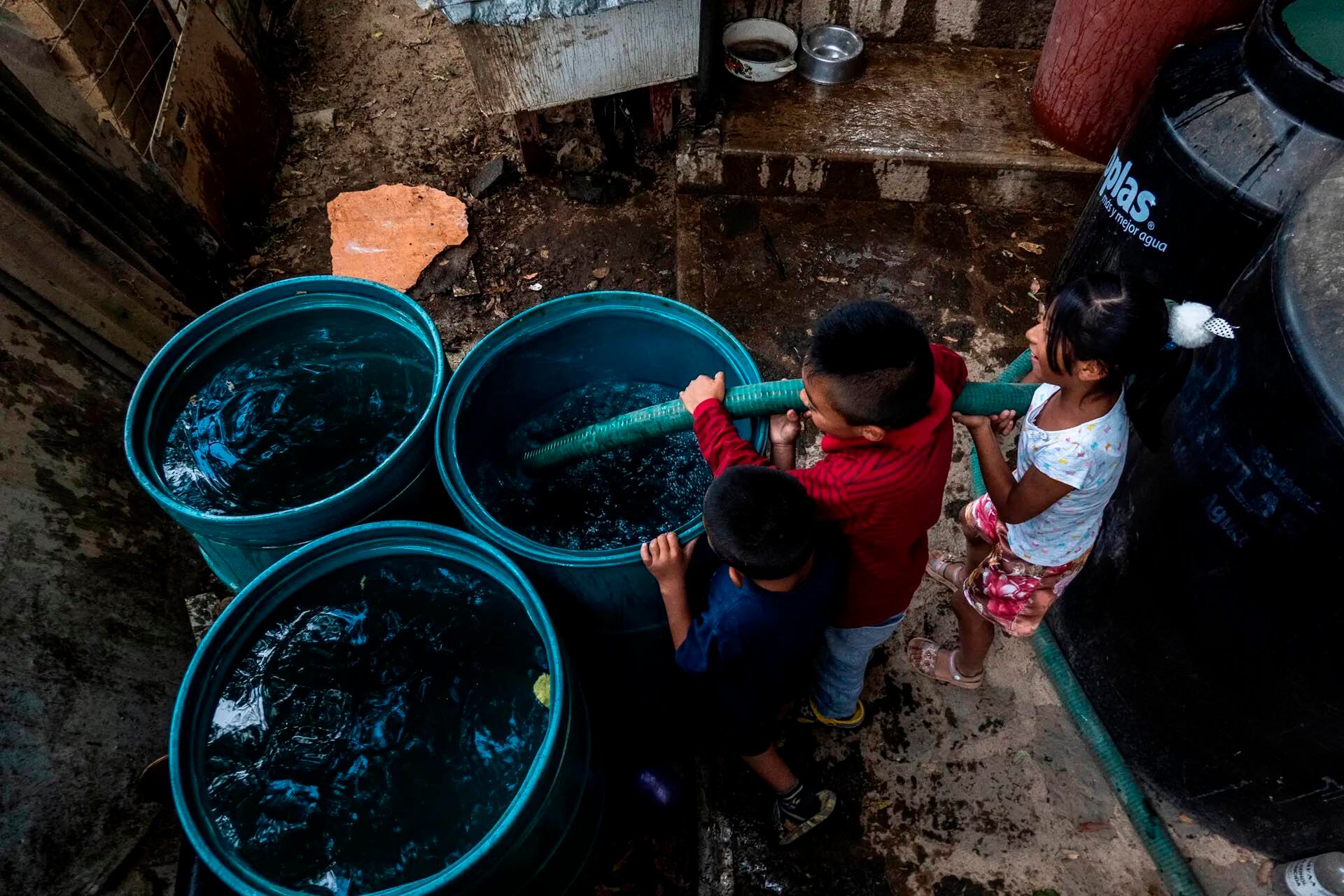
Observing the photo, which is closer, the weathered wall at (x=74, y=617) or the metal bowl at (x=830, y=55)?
the weathered wall at (x=74, y=617)

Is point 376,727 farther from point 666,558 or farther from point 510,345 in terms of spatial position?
point 510,345

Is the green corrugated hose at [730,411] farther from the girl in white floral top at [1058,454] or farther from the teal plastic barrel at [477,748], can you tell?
the teal plastic barrel at [477,748]

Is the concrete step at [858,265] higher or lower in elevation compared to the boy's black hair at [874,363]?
lower

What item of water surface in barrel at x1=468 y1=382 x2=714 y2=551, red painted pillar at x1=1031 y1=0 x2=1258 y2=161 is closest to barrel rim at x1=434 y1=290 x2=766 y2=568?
water surface in barrel at x1=468 y1=382 x2=714 y2=551

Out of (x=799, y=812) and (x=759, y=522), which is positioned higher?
(x=759, y=522)

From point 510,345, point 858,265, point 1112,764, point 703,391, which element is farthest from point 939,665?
point 858,265

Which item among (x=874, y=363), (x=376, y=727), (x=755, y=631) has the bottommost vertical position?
(x=376, y=727)

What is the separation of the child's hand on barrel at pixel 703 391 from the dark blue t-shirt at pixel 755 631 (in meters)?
0.39

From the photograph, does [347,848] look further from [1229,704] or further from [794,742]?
[1229,704]

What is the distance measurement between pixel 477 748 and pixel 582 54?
112 inches

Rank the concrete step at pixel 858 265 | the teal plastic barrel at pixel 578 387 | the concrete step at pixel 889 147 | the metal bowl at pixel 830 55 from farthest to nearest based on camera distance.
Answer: the metal bowl at pixel 830 55, the concrete step at pixel 889 147, the concrete step at pixel 858 265, the teal plastic barrel at pixel 578 387

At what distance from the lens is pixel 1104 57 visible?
3.28 meters

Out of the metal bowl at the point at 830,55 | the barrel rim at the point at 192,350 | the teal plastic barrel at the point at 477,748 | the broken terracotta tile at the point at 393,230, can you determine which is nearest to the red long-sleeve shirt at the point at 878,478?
the teal plastic barrel at the point at 477,748

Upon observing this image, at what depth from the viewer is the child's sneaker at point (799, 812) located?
7.27 feet
